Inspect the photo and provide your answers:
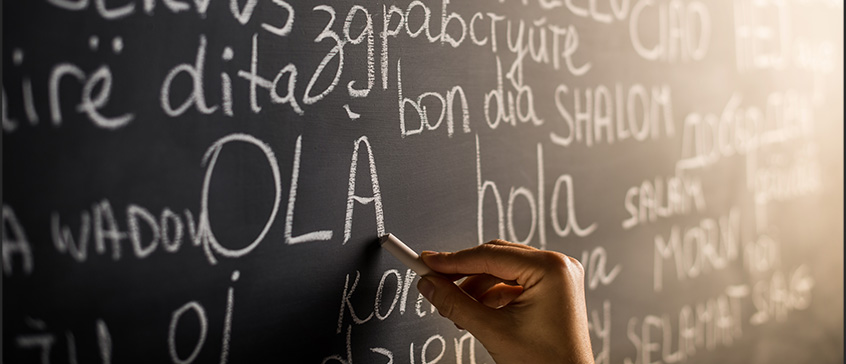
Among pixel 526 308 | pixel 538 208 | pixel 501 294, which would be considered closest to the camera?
pixel 526 308

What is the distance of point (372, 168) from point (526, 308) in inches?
10.6

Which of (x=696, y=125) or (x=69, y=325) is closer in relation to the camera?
(x=69, y=325)

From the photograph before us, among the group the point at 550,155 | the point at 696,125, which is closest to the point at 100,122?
the point at 550,155

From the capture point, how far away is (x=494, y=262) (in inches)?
33.0

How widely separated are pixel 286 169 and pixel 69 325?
28 centimetres

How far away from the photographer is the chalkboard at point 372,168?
66 cm

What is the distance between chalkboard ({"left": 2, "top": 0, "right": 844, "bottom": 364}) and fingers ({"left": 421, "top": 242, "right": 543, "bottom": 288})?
74 millimetres

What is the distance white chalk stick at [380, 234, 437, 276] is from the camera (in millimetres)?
842

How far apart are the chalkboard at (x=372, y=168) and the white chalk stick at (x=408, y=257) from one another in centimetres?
4

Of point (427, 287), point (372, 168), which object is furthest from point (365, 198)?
point (427, 287)

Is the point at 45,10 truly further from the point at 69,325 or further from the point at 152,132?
the point at 69,325

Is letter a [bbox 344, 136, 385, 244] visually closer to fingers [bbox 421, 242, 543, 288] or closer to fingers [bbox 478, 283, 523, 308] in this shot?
fingers [bbox 421, 242, 543, 288]

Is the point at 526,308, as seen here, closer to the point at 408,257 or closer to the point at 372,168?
the point at 408,257

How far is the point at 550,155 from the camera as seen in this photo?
41.8 inches
